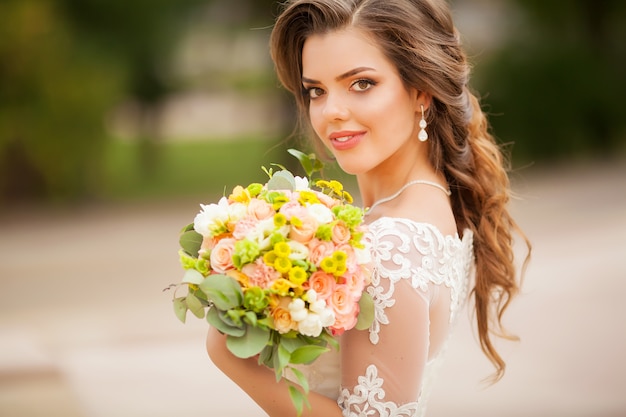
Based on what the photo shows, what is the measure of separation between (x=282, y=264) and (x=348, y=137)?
58 cm

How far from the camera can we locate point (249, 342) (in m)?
2.14

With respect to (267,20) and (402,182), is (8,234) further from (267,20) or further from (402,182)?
(402,182)

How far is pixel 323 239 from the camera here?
7.23 ft

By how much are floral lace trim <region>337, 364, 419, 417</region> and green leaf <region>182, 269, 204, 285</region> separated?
534 millimetres

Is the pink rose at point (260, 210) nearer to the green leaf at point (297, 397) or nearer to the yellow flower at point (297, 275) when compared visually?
the yellow flower at point (297, 275)

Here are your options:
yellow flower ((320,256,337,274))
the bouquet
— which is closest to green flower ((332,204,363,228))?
the bouquet

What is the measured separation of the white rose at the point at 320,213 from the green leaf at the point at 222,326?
32 cm

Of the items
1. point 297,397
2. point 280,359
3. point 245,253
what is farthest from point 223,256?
point 297,397

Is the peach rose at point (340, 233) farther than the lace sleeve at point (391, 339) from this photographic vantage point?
No

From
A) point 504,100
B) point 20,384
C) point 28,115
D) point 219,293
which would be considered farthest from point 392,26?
point 504,100

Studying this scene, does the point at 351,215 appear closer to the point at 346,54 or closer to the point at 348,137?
the point at 348,137

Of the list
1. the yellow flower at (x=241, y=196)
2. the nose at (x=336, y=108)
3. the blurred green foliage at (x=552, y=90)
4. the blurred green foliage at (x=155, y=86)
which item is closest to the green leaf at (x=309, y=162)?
the nose at (x=336, y=108)

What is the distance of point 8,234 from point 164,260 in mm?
3247

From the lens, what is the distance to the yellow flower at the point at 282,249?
2150 mm
